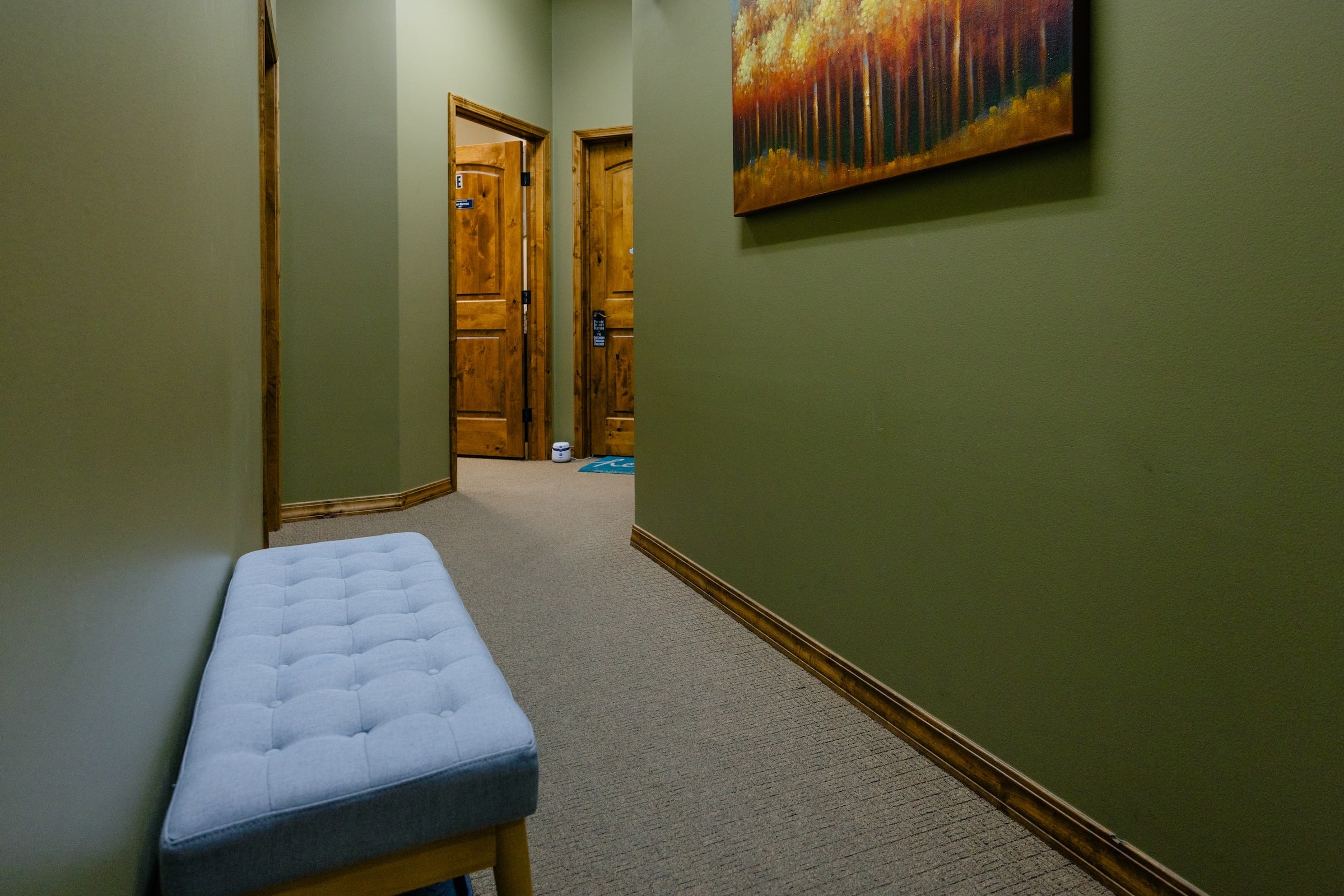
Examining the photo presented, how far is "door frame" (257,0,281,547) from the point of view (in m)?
3.21

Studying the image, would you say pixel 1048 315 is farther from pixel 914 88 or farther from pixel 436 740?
pixel 436 740

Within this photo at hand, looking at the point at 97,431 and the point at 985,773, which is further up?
the point at 97,431

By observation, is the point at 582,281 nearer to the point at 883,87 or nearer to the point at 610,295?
the point at 610,295

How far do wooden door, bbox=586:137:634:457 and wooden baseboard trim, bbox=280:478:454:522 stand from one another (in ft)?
5.95

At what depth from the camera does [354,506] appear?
4.16 metres

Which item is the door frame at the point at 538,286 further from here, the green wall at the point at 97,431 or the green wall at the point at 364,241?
the green wall at the point at 97,431

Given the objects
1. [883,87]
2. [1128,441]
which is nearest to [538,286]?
[883,87]

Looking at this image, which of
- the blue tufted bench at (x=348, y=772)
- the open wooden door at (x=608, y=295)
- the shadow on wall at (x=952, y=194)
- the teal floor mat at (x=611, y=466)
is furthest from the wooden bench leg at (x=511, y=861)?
the open wooden door at (x=608, y=295)

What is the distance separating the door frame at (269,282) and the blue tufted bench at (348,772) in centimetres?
207

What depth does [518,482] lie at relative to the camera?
5160mm

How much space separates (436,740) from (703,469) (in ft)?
6.64

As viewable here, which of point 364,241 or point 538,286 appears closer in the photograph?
point 364,241

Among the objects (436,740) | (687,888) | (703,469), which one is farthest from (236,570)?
(703,469)

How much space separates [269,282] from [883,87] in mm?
2667
